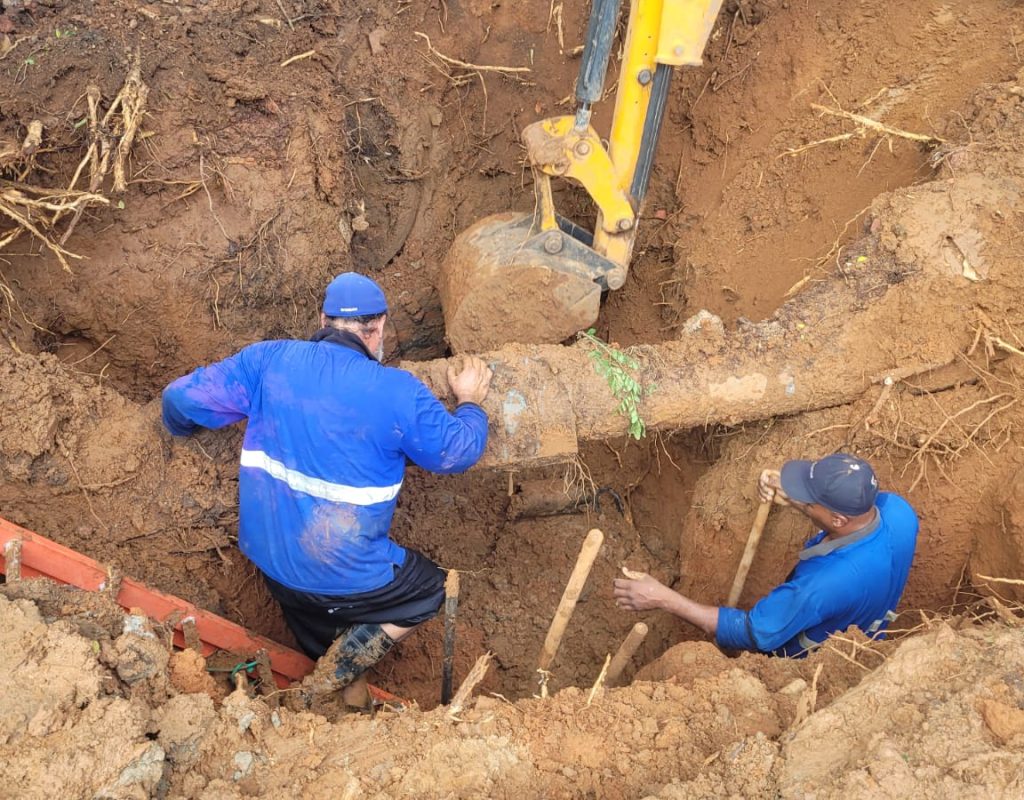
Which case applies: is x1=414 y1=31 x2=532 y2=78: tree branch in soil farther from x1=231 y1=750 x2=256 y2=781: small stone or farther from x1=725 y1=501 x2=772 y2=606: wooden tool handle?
x1=231 y1=750 x2=256 y2=781: small stone

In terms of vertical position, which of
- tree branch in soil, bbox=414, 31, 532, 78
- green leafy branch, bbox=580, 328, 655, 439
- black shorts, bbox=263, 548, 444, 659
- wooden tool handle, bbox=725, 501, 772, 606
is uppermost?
tree branch in soil, bbox=414, 31, 532, 78

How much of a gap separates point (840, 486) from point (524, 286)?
6.63 ft

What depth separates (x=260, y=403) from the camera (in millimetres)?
3070

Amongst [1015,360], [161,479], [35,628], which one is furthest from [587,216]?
[35,628]

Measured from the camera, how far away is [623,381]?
3580 mm

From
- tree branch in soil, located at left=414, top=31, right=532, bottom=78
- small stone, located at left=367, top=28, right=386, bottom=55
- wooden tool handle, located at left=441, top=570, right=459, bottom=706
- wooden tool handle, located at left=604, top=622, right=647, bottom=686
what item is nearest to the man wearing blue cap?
wooden tool handle, located at left=441, top=570, right=459, bottom=706

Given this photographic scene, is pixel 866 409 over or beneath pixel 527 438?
over

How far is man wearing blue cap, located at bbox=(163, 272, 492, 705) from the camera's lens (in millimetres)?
2943

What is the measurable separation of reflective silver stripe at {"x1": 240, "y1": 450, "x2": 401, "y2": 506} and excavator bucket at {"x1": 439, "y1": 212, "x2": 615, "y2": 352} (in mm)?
1568

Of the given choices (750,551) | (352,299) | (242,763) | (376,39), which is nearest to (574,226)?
(376,39)

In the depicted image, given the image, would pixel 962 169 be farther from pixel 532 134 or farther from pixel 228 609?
pixel 228 609

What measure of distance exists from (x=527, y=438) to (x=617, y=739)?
4.55 ft

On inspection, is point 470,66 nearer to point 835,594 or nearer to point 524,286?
point 524,286

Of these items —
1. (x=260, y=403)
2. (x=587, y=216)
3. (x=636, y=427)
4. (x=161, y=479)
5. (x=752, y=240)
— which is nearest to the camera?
(x=260, y=403)
